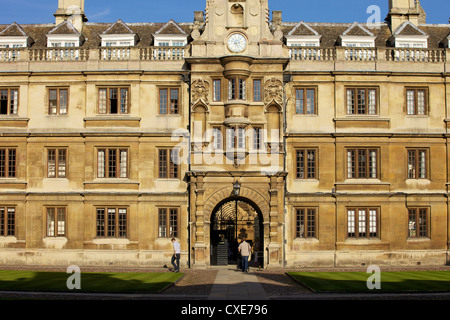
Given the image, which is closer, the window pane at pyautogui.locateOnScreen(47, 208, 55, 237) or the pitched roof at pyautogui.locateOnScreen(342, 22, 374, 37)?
the window pane at pyautogui.locateOnScreen(47, 208, 55, 237)

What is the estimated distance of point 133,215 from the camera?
37688 millimetres

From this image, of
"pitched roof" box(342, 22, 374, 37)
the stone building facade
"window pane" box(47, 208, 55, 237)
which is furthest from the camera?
"pitched roof" box(342, 22, 374, 37)

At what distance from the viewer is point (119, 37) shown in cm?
4078

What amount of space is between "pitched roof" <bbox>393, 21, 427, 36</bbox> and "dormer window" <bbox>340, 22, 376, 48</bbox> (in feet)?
5.92

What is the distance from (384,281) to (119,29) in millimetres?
25023

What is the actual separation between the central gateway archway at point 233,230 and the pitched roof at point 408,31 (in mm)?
16010

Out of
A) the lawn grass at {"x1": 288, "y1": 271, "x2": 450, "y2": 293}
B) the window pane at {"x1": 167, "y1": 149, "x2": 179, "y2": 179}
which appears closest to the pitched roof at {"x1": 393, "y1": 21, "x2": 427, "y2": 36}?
the lawn grass at {"x1": 288, "y1": 271, "x2": 450, "y2": 293}

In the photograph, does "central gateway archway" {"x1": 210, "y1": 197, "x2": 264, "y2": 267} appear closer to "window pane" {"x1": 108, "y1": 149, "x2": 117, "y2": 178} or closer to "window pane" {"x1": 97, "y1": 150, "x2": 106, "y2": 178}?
"window pane" {"x1": 108, "y1": 149, "x2": 117, "y2": 178}

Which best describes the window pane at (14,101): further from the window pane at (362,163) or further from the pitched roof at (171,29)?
the window pane at (362,163)

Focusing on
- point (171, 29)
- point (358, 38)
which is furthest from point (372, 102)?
point (171, 29)

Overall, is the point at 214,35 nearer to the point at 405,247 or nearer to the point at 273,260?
the point at 273,260

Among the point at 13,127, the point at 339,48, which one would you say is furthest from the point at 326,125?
the point at 13,127

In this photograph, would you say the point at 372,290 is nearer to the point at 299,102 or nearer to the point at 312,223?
the point at 312,223

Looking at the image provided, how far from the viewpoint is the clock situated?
37.7m
